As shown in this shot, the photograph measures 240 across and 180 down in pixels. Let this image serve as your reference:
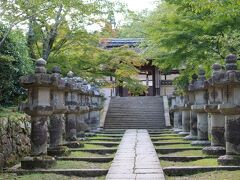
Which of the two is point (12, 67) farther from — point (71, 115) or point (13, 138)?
point (71, 115)

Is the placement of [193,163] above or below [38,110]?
below

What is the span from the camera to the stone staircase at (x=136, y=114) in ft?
79.0

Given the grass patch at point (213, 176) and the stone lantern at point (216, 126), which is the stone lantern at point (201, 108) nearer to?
the stone lantern at point (216, 126)

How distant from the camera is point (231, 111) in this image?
8.96m

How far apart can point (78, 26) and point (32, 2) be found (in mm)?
7548

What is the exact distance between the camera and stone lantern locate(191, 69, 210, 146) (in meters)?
12.9

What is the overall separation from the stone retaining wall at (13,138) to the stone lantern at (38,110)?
69 centimetres

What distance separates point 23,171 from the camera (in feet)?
28.0

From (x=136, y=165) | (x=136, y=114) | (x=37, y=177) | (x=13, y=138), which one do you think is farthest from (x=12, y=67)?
(x=136, y=114)

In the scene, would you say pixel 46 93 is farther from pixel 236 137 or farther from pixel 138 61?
pixel 138 61

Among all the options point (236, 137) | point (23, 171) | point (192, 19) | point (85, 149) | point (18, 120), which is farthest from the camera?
point (192, 19)

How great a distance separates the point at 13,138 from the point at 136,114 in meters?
17.0

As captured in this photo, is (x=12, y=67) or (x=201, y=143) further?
(x=201, y=143)

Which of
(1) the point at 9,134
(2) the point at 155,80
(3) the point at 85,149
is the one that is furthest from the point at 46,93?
(2) the point at 155,80
